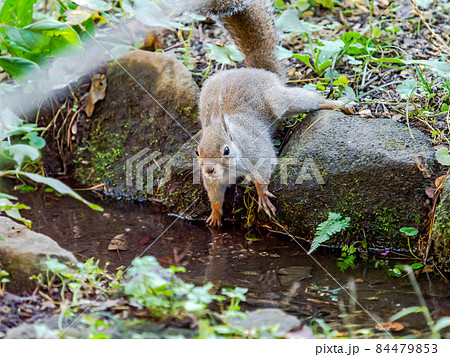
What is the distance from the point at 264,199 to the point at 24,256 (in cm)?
161

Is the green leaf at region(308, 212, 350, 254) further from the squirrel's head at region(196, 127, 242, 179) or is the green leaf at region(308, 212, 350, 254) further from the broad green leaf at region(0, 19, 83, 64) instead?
the broad green leaf at region(0, 19, 83, 64)

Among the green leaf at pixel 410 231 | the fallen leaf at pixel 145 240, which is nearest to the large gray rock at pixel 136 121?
the fallen leaf at pixel 145 240

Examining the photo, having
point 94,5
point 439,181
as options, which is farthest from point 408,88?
point 94,5

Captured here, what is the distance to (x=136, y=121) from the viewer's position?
168 inches

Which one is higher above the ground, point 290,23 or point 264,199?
point 290,23

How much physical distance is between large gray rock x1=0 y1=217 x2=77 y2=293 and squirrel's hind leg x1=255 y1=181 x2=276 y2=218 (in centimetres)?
137

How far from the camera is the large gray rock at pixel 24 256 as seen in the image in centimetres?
224

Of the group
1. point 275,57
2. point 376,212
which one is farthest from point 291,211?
point 275,57

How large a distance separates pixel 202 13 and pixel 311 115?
1121 mm

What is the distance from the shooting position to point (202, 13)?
3676mm

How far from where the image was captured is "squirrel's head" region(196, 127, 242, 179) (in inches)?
119

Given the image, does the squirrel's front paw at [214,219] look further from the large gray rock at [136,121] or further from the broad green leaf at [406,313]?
the broad green leaf at [406,313]

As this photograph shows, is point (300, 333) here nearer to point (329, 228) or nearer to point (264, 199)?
point (329, 228)
